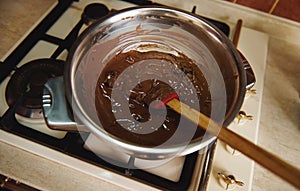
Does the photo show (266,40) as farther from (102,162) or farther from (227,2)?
(102,162)

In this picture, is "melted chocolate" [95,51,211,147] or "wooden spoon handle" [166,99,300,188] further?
"melted chocolate" [95,51,211,147]

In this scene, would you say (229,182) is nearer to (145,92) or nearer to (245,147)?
(245,147)

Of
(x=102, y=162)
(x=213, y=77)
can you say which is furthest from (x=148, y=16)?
(x=102, y=162)

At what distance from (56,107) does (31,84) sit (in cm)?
11

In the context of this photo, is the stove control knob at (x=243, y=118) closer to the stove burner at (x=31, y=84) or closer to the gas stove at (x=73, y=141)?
the gas stove at (x=73, y=141)

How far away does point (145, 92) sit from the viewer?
665 mm

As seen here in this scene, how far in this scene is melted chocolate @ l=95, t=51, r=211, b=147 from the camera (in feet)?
→ 1.99

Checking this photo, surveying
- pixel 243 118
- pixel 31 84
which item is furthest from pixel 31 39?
pixel 243 118

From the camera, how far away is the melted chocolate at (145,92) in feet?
1.99

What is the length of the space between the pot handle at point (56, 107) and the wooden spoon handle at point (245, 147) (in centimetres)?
17

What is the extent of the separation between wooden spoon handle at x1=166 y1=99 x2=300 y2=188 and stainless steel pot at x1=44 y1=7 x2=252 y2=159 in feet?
0.06

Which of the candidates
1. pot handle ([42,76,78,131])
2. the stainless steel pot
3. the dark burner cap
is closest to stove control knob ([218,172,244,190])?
the stainless steel pot

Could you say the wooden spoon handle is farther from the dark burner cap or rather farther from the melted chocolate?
the dark burner cap

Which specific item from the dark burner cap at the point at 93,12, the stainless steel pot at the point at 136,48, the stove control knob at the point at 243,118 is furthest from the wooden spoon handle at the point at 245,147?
the dark burner cap at the point at 93,12
